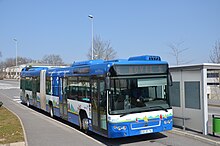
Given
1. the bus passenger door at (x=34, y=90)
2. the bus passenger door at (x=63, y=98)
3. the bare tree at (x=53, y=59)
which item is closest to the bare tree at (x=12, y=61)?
the bare tree at (x=53, y=59)

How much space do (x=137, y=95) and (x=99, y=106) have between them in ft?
4.71

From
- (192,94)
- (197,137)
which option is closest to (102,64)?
(192,94)

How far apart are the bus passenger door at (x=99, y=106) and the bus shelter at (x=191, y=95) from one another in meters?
3.72

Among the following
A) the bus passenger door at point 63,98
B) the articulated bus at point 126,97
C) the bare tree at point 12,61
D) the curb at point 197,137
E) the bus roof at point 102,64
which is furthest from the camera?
the bare tree at point 12,61

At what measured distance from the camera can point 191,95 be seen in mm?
11375

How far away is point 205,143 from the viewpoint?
31.3 ft

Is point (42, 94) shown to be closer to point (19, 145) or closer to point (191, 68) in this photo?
point (19, 145)

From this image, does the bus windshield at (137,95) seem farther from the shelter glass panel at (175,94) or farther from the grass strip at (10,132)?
the grass strip at (10,132)

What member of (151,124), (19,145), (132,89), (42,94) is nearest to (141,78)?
(132,89)

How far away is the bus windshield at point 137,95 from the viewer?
928 cm

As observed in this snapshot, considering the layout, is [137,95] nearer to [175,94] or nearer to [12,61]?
[175,94]

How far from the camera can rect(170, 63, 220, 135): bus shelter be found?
10648mm

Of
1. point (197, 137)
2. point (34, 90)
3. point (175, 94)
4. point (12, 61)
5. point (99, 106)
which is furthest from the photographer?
point (12, 61)

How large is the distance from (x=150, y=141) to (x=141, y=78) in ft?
7.62
